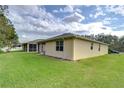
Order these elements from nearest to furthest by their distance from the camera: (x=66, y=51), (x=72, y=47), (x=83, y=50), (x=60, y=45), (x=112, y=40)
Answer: (x=72, y=47)
(x=66, y=51)
(x=83, y=50)
(x=60, y=45)
(x=112, y=40)

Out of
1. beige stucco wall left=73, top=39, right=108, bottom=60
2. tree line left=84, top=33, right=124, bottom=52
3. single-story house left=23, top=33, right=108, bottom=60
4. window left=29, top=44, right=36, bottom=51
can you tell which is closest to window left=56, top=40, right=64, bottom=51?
single-story house left=23, top=33, right=108, bottom=60

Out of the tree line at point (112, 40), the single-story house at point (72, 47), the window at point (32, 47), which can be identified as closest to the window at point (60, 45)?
the single-story house at point (72, 47)

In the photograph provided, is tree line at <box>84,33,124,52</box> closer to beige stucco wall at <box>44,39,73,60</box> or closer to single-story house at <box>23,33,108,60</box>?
single-story house at <box>23,33,108,60</box>

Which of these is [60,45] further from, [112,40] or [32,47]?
[32,47]

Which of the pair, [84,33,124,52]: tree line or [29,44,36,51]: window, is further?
[29,44,36,51]: window

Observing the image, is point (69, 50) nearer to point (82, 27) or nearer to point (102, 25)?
point (82, 27)

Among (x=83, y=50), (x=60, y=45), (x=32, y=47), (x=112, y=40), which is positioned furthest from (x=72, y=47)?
(x=32, y=47)

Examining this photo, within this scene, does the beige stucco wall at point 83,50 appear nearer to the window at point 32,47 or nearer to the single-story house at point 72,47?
the single-story house at point 72,47

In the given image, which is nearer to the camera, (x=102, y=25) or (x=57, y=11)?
(x=57, y=11)

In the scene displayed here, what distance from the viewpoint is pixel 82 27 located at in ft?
47.4

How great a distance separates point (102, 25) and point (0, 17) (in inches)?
300

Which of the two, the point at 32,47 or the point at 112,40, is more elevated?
the point at 112,40
